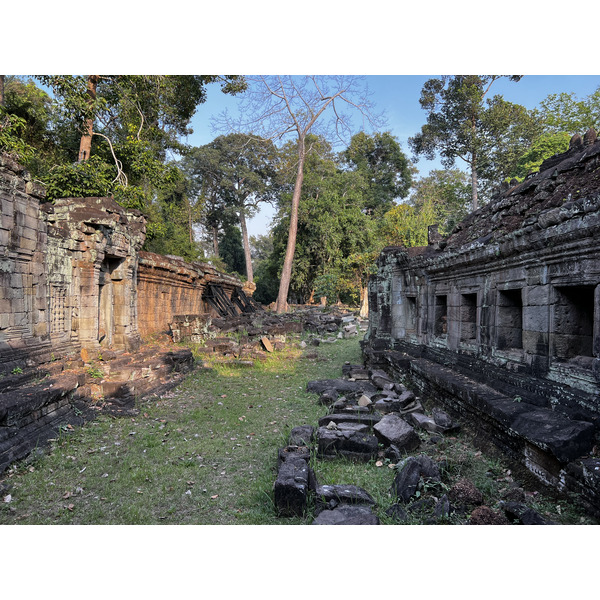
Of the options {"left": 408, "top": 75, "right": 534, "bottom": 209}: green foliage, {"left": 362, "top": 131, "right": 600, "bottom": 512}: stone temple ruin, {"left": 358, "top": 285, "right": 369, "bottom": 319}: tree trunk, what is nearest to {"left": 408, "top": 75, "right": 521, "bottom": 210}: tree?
{"left": 408, "top": 75, "right": 534, "bottom": 209}: green foliage

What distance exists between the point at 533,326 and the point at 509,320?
0.70m

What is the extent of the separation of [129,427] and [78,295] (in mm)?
2979

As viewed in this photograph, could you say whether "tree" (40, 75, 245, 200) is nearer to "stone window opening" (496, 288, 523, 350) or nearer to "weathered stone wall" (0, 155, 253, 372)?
"weathered stone wall" (0, 155, 253, 372)

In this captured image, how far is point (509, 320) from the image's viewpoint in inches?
166

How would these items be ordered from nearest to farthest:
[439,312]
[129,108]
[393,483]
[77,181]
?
1. [393,483]
2. [439,312]
3. [77,181]
4. [129,108]

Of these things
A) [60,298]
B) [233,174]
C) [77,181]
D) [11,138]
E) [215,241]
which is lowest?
[60,298]

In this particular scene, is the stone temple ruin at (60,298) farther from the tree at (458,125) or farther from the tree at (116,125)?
the tree at (458,125)

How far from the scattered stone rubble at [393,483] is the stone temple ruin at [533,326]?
431mm

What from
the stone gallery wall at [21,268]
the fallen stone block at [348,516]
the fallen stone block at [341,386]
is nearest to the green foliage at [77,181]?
the stone gallery wall at [21,268]

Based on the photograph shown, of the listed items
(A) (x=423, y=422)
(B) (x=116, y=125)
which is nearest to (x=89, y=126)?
(B) (x=116, y=125)

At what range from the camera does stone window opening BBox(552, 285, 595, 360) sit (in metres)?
3.22

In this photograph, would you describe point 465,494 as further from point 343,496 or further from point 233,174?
point 233,174

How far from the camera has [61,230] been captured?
20.1 ft

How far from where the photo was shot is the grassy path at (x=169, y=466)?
2.83 metres
